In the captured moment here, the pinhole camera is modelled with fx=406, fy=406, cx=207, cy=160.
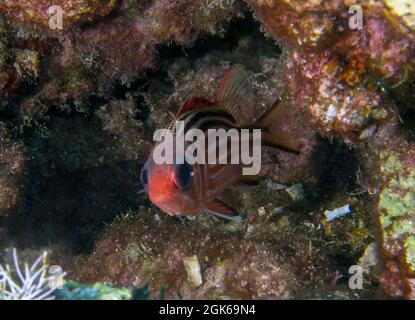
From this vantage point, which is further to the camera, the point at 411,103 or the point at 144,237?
the point at 144,237

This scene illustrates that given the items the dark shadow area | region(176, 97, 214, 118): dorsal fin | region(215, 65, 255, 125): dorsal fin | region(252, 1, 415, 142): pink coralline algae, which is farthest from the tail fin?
the dark shadow area

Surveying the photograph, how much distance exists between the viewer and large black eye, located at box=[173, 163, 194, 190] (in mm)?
2857

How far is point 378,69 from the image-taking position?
3.15m

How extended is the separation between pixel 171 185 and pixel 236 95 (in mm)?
1076

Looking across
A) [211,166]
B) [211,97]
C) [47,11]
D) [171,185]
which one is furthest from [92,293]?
[211,97]

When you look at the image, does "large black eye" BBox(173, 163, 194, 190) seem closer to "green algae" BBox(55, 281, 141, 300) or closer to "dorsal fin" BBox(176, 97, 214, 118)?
"dorsal fin" BBox(176, 97, 214, 118)

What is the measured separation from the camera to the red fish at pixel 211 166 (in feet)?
9.42

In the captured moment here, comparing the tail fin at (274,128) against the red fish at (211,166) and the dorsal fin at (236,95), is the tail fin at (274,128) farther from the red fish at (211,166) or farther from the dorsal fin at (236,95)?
the dorsal fin at (236,95)

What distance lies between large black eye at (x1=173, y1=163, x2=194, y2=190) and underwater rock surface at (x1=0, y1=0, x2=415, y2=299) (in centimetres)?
95

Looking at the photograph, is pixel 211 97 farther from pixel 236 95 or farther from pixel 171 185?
pixel 171 185

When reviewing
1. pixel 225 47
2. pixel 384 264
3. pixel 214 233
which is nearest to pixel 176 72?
pixel 225 47

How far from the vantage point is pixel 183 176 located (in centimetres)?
289

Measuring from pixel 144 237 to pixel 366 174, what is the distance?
2564mm

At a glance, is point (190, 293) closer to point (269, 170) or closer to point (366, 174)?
point (269, 170)
